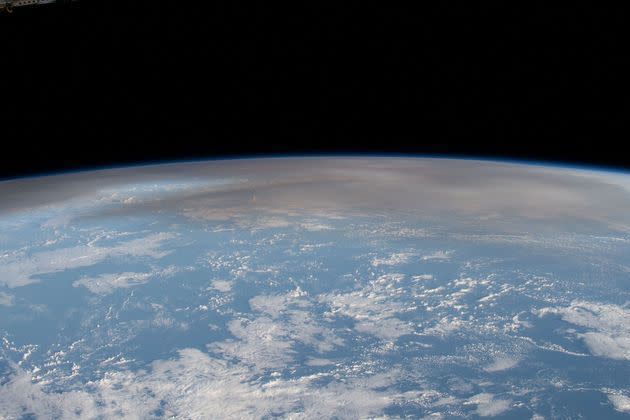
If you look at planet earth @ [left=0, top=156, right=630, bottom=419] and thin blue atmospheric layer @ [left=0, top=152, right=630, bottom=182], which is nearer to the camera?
planet earth @ [left=0, top=156, right=630, bottom=419]

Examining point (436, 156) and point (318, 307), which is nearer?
point (318, 307)

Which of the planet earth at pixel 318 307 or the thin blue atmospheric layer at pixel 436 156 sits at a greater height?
the thin blue atmospheric layer at pixel 436 156

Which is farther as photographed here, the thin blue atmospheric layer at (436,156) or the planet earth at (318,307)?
the thin blue atmospheric layer at (436,156)

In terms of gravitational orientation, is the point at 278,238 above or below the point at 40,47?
below

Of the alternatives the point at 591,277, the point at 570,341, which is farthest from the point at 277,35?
the point at 570,341

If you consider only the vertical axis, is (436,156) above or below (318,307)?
above

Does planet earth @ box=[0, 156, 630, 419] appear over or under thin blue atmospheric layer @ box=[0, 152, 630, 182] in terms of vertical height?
under

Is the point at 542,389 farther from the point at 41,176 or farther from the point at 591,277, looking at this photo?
the point at 41,176

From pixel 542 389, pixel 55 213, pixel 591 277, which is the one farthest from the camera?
pixel 55 213
